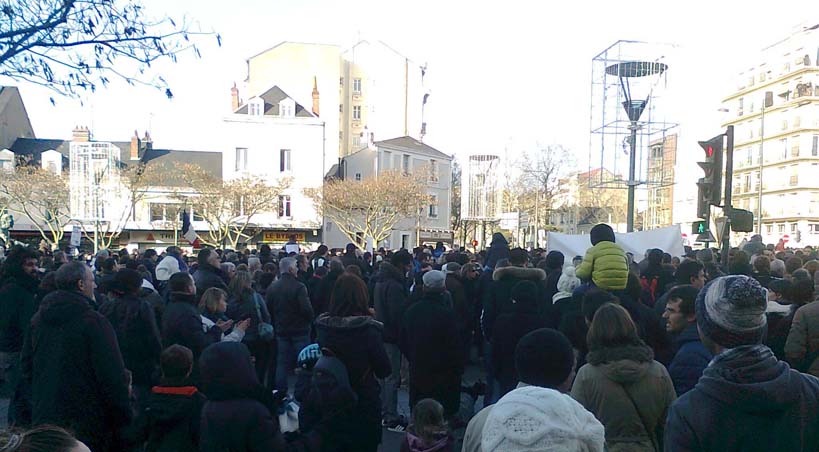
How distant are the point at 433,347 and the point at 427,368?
22 cm

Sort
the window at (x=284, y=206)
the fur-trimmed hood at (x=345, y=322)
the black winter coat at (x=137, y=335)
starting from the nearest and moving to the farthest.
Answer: the fur-trimmed hood at (x=345, y=322), the black winter coat at (x=137, y=335), the window at (x=284, y=206)

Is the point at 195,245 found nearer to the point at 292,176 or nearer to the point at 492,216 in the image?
the point at 492,216

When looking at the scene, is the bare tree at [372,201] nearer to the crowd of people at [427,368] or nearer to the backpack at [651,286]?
the backpack at [651,286]

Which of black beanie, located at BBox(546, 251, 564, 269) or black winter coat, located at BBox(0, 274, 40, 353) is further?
black beanie, located at BBox(546, 251, 564, 269)

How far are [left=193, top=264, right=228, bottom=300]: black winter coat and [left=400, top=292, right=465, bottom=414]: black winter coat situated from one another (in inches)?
116

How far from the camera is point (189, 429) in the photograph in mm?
3957

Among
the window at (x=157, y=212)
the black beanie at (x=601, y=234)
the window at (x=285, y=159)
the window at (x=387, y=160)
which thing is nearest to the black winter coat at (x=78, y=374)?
the black beanie at (x=601, y=234)

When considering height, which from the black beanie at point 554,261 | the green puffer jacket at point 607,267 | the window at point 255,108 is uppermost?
the window at point 255,108

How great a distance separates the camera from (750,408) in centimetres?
226

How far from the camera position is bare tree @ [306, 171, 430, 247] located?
44938 millimetres

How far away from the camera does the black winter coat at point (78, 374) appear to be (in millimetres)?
4223

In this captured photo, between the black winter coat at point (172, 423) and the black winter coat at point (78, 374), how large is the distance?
0.46 m

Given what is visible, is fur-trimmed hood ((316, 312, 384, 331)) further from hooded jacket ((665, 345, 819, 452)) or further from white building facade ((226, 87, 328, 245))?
white building facade ((226, 87, 328, 245))

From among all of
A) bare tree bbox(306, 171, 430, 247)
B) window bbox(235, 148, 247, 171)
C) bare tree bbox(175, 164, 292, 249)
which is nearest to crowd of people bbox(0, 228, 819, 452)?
bare tree bbox(175, 164, 292, 249)
